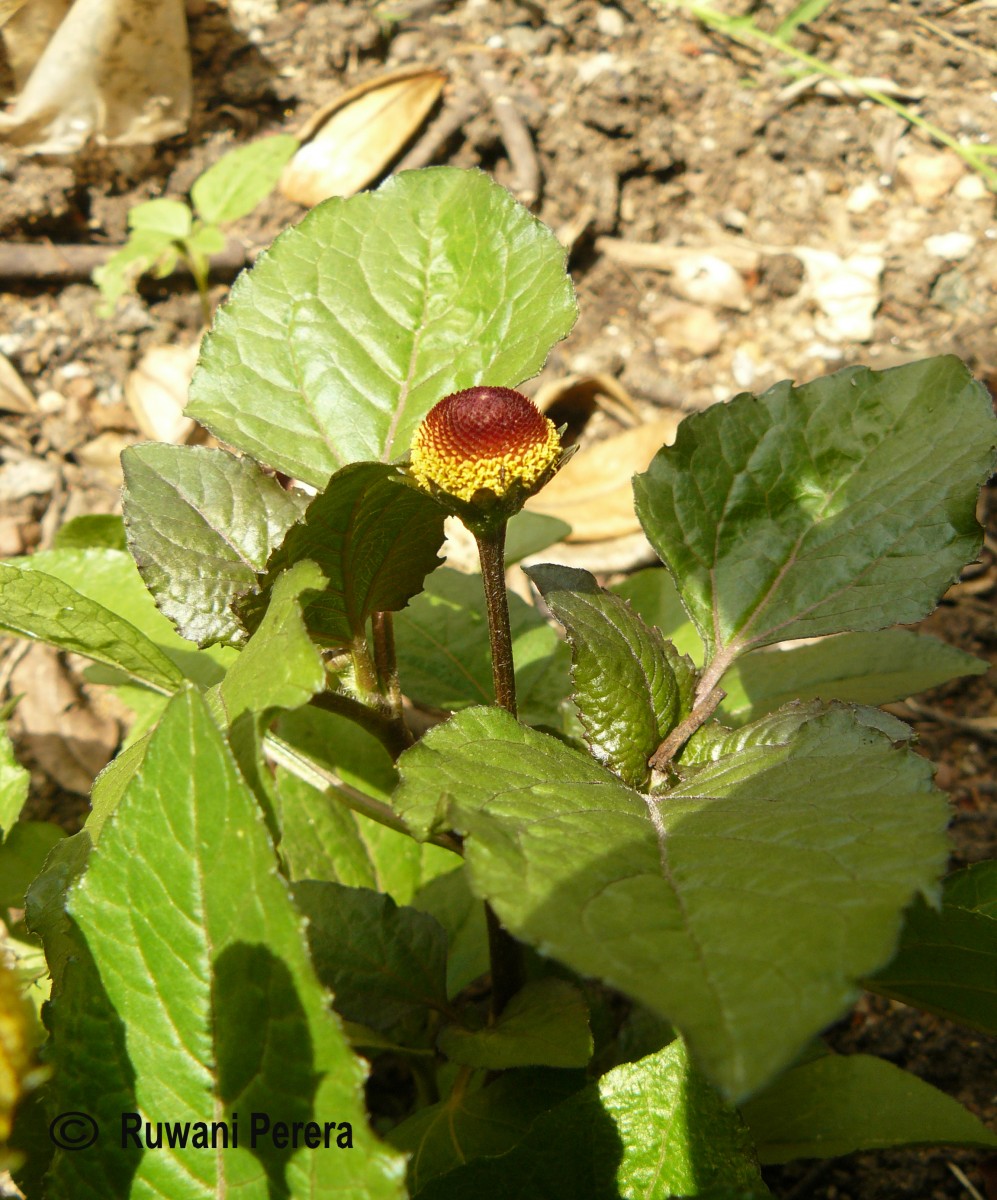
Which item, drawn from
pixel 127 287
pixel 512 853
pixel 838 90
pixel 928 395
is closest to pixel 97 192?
pixel 127 287

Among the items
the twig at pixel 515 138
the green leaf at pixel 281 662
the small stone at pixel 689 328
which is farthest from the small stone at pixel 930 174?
the green leaf at pixel 281 662

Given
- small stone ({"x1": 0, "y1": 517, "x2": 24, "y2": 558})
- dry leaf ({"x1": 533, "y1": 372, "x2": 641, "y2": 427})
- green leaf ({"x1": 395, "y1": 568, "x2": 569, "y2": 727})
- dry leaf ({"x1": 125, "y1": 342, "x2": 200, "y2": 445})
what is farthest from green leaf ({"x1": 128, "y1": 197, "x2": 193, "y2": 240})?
green leaf ({"x1": 395, "y1": 568, "x2": 569, "y2": 727})

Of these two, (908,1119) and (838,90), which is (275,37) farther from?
(908,1119)

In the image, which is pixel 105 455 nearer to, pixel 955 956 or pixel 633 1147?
pixel 633 1147

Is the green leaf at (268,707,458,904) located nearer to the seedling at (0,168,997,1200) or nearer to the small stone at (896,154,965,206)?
the seedling at (0,168,997,1200)

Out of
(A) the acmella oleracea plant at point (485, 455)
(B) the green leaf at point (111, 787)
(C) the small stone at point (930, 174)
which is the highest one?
(A) the acmella oleracea plant at point (485, 455)

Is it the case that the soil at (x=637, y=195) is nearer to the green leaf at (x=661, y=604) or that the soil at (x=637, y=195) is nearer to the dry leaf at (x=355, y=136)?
the dry leaf at (x=355, y=136)

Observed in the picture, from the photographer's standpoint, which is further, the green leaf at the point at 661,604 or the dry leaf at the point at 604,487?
the dry leaf at the point at 604,487
